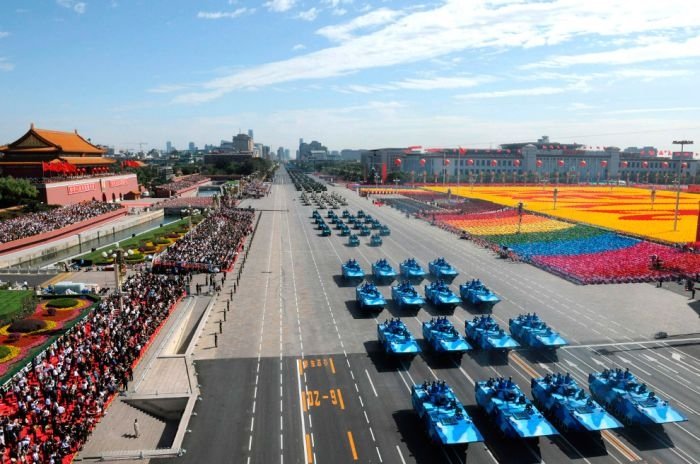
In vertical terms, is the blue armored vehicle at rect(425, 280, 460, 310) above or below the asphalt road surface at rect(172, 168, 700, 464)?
above

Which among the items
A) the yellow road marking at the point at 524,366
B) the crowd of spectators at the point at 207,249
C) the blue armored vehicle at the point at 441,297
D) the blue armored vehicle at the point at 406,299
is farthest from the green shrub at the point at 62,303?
the yellow road marking at the point at 524,366

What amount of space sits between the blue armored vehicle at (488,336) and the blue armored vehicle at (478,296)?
20.2 ft

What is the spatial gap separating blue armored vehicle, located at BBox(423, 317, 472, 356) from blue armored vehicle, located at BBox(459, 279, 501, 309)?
8.19m

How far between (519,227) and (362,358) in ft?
162

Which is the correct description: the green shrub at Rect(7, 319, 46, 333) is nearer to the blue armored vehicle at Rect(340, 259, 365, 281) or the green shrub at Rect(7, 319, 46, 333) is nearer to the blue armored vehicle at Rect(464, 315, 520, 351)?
the blue armored vehicle at Rect(340, 259, 365, 281)

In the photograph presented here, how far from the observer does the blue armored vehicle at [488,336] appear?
2769 cm

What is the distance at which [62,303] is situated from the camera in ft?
117

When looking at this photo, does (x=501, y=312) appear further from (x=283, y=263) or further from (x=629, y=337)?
(x=283, y=263)

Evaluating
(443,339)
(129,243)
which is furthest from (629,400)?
(129,243)

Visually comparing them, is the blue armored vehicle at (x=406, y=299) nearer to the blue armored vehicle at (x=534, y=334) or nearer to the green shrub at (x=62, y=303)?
the blue armored vehicle at (x=534, y=334)

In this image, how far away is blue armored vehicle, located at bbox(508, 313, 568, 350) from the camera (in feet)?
92.8

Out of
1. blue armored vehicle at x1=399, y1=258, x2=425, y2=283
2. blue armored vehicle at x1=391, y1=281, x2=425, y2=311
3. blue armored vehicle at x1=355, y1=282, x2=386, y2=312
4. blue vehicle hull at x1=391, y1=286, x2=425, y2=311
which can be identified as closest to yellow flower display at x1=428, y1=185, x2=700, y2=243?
blue armored vehicle at x1=399, y1=258, x2=425, y2=283

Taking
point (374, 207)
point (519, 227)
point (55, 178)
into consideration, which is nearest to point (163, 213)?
point (55, 178)

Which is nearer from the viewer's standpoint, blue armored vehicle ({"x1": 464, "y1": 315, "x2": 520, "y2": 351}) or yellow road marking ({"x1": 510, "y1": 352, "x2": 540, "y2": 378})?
yellow road marking ({"x1": 510, "y1": 352, "x2": 540, "y2": 378})
